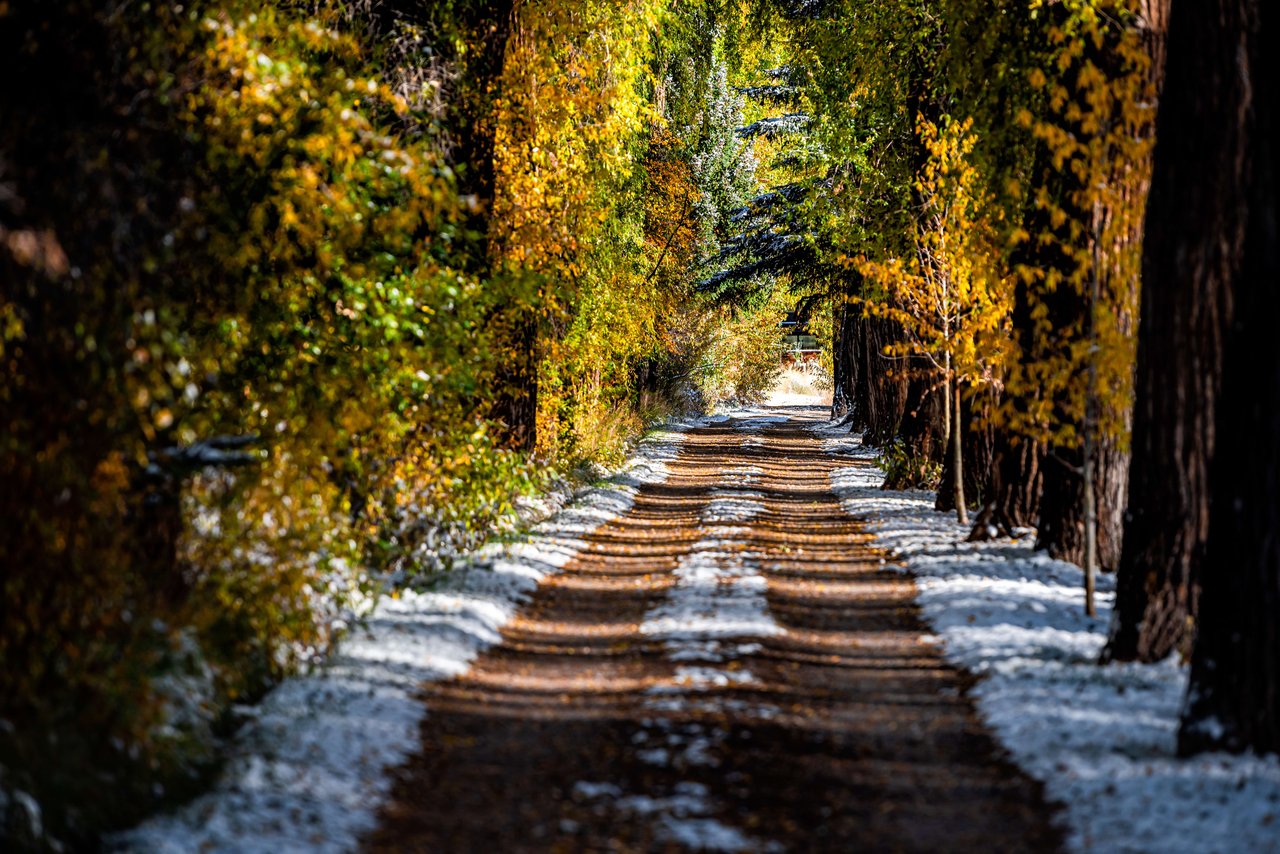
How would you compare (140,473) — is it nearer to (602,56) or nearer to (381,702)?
(381,702)

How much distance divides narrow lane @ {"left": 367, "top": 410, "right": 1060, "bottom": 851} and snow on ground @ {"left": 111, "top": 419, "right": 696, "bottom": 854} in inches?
6.6

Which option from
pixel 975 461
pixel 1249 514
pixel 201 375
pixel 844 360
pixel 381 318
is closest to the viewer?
pixel 1249 514

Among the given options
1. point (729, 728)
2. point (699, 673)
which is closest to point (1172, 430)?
point (699, 673)

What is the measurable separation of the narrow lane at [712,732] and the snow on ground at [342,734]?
0.17 m

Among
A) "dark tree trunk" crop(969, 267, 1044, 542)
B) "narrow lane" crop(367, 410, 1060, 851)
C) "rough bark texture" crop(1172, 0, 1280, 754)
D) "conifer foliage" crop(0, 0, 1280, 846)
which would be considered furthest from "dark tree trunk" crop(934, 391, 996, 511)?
"rough bark texture" crop(1172, 0, 1280, 754)

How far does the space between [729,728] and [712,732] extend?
139mm

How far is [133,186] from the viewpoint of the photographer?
547cm

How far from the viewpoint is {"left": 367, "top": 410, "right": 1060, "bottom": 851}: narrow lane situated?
5520 millimetres

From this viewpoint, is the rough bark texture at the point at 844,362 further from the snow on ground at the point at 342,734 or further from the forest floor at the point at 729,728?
the snow on ground at the point at 342,734

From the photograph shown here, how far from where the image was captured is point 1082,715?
6.99m

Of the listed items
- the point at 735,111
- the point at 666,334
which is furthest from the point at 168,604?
the point at 735,111

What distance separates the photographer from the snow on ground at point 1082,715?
210 inches

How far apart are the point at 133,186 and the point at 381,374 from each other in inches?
127

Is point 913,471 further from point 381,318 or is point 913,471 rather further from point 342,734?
point 342,734
